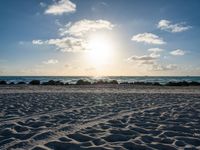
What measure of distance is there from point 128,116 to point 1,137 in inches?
181

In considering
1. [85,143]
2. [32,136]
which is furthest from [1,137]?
[85,143]

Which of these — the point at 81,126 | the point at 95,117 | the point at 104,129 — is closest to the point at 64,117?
the point at 95,117

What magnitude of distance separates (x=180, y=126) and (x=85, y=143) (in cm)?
321

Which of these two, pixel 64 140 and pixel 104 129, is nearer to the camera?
pixel 64 140

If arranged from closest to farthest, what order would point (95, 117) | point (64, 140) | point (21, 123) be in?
point (64, 140) < point (21, 123) < point (95, 117)

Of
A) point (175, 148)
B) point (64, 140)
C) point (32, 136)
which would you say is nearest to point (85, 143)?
point (64, 140)

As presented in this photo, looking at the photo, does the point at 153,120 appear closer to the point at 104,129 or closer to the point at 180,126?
the point at 180,126

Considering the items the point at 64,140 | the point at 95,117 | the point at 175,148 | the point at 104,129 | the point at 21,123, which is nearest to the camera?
the point at 175,148

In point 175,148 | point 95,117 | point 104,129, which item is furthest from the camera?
point 95,117

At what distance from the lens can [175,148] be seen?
5602 millimetres

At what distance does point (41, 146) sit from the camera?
570cm

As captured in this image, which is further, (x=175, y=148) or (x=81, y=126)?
(x=81, y=126)

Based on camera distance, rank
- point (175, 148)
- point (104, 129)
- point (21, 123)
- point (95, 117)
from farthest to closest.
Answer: point (95, 117), point (21, 123), point (104, 129), point (175, 148)

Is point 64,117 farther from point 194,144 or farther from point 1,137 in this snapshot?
point 194,144
